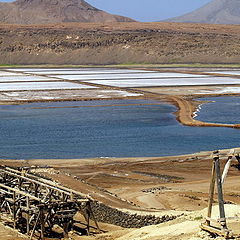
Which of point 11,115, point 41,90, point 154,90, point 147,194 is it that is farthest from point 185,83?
point 147,194

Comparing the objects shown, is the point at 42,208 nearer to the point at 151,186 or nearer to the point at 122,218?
the point at 122,218

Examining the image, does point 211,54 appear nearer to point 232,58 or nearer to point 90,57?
point 232,58

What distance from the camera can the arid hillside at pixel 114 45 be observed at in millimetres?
108188

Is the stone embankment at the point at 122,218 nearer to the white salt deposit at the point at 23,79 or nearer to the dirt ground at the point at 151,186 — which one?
the dirt ground at the point at 151,186

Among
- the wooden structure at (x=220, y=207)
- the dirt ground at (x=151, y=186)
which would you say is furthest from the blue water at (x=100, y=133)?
the wooden structure at (x=220, y=207)

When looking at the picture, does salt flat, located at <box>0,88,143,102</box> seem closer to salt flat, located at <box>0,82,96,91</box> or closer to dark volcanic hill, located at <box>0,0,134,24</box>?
salt flat, located at <box>0,82,96,91</box>

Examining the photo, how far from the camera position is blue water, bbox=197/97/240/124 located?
3869 cm

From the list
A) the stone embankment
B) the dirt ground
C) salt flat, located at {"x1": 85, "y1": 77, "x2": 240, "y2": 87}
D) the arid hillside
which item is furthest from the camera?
the arid hillside

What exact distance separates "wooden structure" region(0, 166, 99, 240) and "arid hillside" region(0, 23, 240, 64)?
8992 centimetres

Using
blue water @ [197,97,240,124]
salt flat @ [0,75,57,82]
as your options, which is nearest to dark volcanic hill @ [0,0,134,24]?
salt flat @ [0,75,57,82]

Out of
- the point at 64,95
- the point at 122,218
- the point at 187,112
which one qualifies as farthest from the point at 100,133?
the point at 64,95

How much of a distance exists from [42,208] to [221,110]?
96.8ft

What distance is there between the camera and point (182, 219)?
14.8m

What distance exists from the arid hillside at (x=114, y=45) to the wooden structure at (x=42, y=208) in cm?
8992
